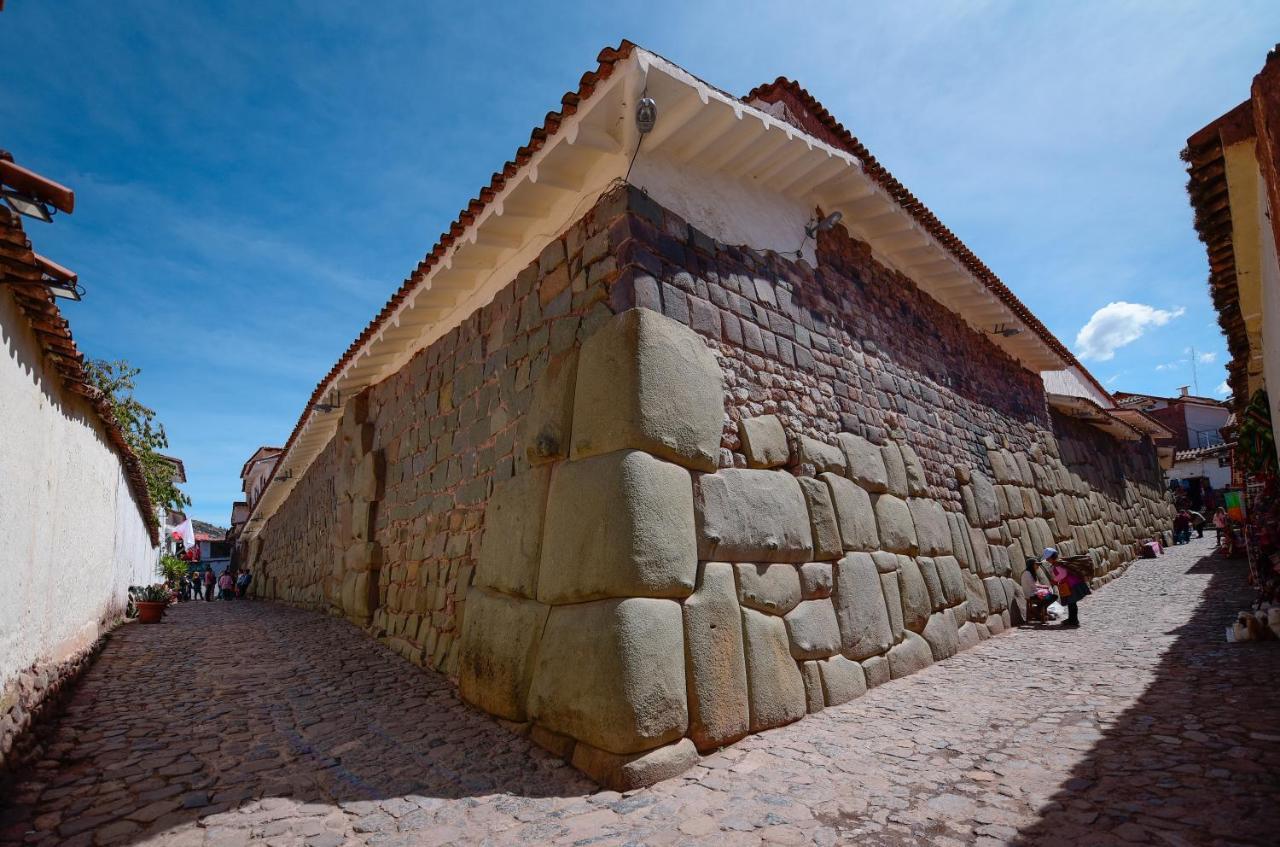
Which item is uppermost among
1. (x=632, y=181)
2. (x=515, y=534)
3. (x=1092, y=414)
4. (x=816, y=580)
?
(x=632, y=181)

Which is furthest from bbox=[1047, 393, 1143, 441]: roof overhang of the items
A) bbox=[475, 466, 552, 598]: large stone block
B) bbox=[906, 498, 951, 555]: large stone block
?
bbox=[475, 466, 552, 598]: large stone block

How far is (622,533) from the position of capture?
133 inches

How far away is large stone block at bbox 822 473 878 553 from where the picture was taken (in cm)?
484

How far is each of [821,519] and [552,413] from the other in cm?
200

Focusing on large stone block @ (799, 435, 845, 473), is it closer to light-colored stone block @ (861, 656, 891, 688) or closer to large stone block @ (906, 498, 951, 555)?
large stone block @ (906, 498, 951, 555)

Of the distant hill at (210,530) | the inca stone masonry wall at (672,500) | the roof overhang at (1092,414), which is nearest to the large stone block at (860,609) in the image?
the inca stone masonry wall at (672,500)

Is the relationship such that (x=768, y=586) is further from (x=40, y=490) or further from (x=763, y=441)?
(x=40, y=490)

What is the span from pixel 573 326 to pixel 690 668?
7.29ft

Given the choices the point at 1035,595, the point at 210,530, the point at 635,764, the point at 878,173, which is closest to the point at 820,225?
the point at 878,173

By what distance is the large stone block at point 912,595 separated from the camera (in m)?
5.35

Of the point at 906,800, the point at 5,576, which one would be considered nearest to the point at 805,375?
the point at 906,800

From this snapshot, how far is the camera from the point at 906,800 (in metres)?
2.83

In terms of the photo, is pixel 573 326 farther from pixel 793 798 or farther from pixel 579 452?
pixel 793 798

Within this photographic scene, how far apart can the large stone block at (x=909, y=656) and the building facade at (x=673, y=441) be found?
0.08ft
